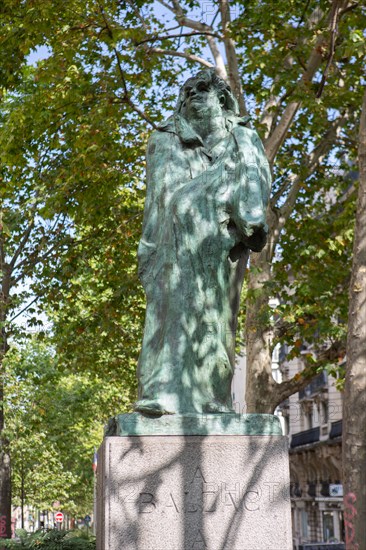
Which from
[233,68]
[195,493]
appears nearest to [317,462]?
[233,68]

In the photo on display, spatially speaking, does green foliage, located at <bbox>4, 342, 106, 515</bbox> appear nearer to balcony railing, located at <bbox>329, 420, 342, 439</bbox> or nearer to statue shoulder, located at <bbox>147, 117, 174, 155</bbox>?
balcony railing, located at <bbox>329, 420, 342, 439</bbox>

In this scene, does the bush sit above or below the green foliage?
below

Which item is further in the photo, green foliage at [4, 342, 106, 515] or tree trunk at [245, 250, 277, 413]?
green foliage at [4, 342, 106, 515]

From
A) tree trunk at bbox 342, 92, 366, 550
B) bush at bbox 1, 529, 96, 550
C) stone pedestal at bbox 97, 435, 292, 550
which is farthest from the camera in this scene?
tree trunk at bbox 342, 92, 366, 550

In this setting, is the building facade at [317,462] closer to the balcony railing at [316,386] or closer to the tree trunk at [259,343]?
the balcony railing at [316,386]

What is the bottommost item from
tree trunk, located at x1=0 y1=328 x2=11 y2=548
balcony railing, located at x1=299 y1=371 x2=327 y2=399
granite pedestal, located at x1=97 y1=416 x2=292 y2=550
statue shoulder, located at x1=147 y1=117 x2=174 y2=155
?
granite pedestal, located at x1=97 y1=416 x2=292 y2=550

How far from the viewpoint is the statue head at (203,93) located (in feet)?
19.3

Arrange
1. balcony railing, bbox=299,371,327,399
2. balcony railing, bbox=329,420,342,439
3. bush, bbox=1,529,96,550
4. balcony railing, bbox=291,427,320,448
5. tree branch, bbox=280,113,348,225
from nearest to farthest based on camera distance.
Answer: bush, bbox=1,529,96,550, tree branch, bbox=280,113,348,225, balcony railing, bbox=329,420,342,439, balcony railing, bbox=299,371,327,399, balcony railing, bbox=291,427,320,448

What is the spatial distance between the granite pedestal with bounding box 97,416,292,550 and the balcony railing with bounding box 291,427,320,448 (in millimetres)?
42305

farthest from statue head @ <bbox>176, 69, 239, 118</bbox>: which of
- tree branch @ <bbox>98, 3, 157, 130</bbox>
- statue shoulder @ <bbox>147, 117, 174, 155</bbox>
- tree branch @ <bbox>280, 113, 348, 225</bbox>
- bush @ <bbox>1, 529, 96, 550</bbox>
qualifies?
tree branch @ <bbox>280, 113, 348, 225</bbox>

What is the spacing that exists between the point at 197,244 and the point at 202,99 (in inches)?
38.7

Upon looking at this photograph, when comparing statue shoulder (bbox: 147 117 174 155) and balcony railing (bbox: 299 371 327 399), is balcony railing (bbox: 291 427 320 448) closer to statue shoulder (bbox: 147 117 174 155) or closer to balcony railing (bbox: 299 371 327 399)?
balcony railing (bbox: 299 371 327 399)

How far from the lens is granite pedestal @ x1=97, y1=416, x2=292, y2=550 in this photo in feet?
15.6

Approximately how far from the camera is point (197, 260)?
5449 millimetres
